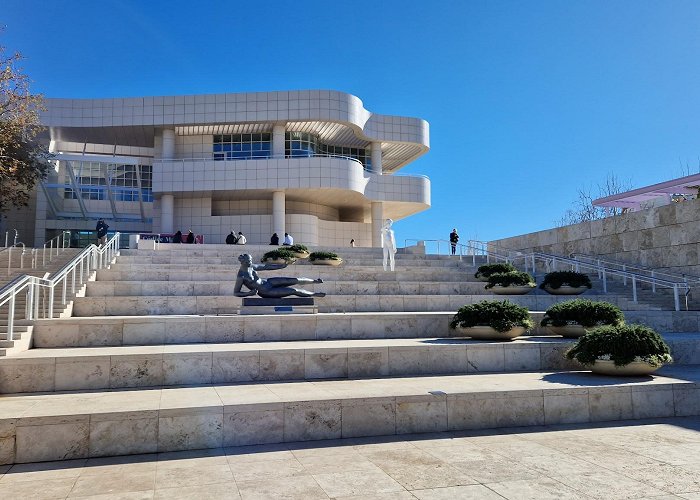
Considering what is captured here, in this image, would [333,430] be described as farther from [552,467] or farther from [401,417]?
[552,467]

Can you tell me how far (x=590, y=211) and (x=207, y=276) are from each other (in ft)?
147

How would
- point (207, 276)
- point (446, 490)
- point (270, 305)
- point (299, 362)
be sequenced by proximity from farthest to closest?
1. point (207, 276)
2. point (270, 305)
3. point (299, 362)
4. point (446, 490)

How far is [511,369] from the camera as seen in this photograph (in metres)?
10.6

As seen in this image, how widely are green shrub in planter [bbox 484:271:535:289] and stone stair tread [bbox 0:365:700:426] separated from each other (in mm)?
7941

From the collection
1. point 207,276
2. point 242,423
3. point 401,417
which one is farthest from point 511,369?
point 207,276

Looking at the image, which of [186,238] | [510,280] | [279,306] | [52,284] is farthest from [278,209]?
[52,284]

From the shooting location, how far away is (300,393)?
798 cm

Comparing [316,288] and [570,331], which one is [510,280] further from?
[316,288]

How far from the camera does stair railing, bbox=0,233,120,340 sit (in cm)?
1012

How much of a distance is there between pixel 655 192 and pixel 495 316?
637 inches

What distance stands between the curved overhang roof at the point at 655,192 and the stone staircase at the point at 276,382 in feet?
31.1

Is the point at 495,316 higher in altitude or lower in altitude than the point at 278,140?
lower

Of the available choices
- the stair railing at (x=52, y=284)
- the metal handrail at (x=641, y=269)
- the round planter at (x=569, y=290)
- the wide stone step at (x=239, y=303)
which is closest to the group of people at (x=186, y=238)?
the stair railing at (x=52, y=284)

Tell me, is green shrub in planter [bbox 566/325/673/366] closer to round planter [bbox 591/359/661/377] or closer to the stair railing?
round planter [bbox 591/359/661/377]
